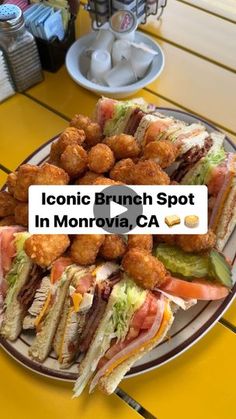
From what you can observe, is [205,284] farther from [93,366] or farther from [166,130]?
[166,130]

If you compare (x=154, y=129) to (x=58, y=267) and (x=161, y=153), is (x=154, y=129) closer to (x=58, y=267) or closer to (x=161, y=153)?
(x=161, y=153)

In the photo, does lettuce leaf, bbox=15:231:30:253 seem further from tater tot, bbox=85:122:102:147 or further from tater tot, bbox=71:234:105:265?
tater tot, bbox=85:122:102:147

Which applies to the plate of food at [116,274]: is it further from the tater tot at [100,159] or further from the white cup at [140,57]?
the white cup at [140,57]

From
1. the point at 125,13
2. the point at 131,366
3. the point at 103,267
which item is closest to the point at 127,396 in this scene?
the point at 131,366

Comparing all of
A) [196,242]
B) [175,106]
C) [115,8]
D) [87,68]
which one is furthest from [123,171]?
[115,8]

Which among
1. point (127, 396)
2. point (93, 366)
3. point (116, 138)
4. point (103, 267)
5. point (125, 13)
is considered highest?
point (125, 13)

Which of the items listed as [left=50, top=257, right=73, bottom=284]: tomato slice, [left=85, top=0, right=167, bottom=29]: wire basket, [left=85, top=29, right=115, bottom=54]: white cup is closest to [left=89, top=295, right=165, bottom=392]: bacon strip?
[left=50, top=257, right=73, bottom=284]: tomato slice

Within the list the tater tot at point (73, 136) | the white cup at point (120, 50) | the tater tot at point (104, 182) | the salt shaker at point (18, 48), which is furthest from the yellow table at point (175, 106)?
the tater tot at point (104, 182)

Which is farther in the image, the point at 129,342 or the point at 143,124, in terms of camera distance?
the point at 143,124
